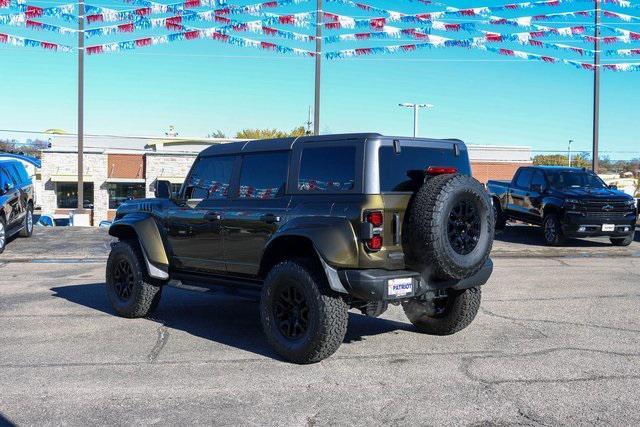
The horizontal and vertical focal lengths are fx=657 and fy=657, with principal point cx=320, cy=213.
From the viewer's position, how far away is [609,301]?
8.64 meters

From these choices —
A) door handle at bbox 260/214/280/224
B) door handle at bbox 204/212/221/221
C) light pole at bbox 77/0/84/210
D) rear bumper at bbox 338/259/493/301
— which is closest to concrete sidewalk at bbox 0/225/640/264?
light pole at bbox 77/0/84/210

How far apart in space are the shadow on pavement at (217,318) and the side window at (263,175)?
111cm

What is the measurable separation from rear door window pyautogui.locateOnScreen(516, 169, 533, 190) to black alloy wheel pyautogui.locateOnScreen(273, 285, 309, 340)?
12.5 metres

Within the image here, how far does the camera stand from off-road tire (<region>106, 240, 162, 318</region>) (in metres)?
7.33

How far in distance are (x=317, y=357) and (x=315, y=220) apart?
3.75 ft

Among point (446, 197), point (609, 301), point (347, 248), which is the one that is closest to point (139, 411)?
point (347, 248)

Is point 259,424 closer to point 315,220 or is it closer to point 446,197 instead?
point 315,220

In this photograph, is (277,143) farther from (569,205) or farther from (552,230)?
(552,230)

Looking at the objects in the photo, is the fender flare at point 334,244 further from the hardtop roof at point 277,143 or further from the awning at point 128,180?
the awning at point 128,180

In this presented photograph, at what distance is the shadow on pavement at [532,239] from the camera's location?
16.6m

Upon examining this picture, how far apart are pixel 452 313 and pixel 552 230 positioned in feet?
34.0

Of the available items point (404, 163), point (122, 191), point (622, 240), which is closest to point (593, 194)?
point (622, 240)

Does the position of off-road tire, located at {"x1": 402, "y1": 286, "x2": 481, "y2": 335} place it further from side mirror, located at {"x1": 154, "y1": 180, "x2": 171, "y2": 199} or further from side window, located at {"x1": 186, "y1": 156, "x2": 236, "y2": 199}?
side mirror, located at {"x1": 154, "y1": 180, "x2": 171, "y2": 199}

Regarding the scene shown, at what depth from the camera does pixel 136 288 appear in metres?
7.34
